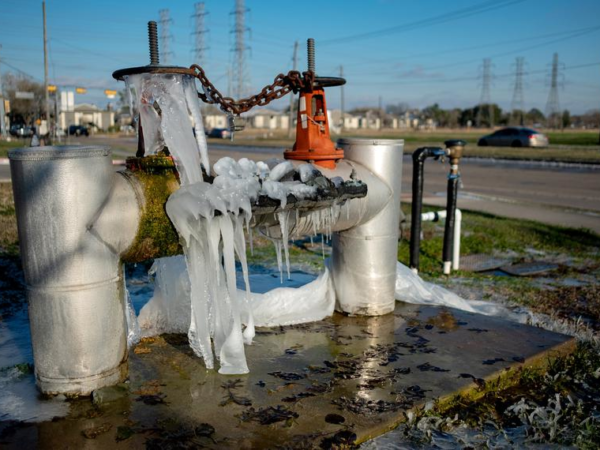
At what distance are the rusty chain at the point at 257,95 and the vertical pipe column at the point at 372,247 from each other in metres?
0.72

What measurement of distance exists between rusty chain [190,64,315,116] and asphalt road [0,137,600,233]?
3989 millimetres

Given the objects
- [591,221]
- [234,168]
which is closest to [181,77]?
[234,168]

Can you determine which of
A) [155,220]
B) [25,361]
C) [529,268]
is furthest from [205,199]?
[529,268]

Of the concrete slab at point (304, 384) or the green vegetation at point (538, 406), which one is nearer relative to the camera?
the concrete slab at point (304, 384)

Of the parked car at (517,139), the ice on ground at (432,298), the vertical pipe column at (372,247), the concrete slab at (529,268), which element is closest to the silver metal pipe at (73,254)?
the vertical pipe column at (372,247)

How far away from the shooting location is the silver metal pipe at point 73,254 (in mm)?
2756

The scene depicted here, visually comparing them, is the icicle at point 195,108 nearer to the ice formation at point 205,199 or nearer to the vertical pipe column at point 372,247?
the ice formation at point 205,199

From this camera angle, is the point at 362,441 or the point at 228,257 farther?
the point at 228,257

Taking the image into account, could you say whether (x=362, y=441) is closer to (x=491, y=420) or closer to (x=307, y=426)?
(x=307, y=426)

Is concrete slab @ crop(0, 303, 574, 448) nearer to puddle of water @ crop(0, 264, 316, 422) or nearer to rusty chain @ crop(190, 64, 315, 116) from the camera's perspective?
puddle of water @ crop(0, 264, 316, 422)

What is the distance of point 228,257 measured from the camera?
3.18 metres

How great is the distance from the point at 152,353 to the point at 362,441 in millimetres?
1516

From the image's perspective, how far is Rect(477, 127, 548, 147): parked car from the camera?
96.9 ft

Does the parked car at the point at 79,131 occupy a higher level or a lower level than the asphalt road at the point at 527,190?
higher
